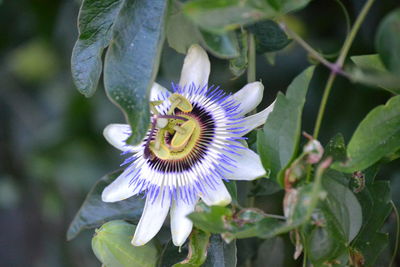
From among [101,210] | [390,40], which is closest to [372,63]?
[390,40]

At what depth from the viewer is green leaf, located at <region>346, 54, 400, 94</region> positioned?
877 millimetres

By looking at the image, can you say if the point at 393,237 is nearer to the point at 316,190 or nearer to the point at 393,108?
the point at 393,108

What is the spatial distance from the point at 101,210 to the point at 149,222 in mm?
178

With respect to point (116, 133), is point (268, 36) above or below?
above

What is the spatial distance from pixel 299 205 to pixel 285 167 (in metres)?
0.07

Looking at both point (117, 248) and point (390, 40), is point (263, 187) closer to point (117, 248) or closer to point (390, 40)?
point (117, 248)

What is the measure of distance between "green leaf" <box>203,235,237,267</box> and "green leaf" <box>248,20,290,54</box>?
1.27 ft

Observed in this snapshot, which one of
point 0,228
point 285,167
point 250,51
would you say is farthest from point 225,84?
point 0,228

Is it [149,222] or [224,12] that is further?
[149,222]

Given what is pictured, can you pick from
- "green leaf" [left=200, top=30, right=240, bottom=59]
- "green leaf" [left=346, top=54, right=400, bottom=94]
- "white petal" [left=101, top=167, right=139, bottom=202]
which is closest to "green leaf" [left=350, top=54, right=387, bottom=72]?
"green leaf" [left=346, top=54, right=400, bottom=94]

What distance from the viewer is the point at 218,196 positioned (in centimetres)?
115

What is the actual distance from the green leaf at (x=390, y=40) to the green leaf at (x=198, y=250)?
0.43m

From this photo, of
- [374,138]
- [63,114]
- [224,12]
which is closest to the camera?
[224,12]

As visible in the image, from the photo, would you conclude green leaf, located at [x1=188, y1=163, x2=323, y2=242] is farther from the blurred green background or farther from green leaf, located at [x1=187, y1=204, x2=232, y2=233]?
the blurred green background
